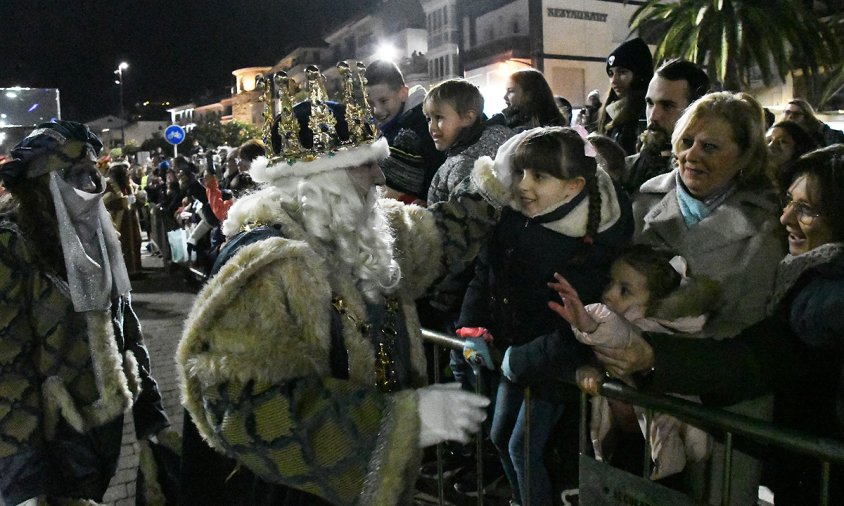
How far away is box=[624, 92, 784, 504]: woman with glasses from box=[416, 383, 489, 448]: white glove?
122 centimetres

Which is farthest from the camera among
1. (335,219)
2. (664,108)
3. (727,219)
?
(664,108)

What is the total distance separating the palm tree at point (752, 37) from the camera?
56.6ft

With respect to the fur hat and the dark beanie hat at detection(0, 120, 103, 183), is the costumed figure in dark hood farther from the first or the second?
the fur hat

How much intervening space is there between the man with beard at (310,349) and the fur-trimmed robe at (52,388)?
1.37 m

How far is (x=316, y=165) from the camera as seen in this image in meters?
2.03

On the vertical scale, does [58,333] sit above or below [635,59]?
below

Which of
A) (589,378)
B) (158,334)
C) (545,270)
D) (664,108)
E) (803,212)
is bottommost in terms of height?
(158,334)

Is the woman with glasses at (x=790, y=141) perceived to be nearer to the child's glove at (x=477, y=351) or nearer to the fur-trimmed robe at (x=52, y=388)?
the child's glove at (x=477, y=351)

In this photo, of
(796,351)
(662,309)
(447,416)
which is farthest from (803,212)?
(447,416)

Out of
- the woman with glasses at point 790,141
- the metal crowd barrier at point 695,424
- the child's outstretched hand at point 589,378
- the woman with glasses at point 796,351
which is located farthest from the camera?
the woman with glasses at point 790,141

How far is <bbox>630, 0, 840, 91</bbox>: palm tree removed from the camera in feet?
56.6

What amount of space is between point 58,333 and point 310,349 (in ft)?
6.41

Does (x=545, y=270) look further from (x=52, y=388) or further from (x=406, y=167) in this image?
(x=52, y=388)

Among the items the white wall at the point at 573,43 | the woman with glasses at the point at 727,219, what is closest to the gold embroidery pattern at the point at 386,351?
the woman with glasses at the point at 727,219
